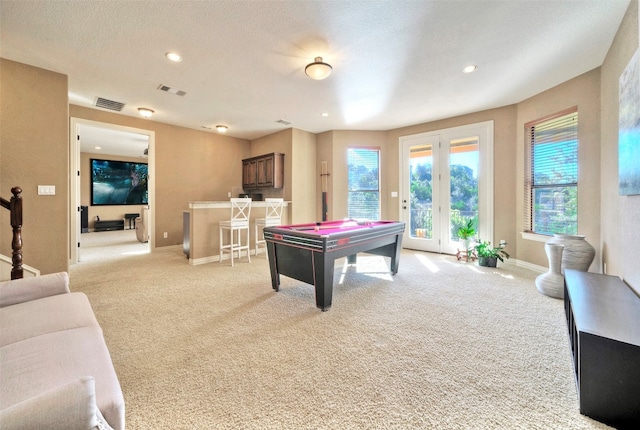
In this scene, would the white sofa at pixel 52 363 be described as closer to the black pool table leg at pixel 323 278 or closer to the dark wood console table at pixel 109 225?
the black pool table leg at pixel 323 278

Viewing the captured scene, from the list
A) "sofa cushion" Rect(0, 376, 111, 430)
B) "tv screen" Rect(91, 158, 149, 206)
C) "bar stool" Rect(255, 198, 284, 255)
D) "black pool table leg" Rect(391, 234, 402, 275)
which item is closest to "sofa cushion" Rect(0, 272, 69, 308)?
"sofa cushion" Rect(0, 376, 111, 430)

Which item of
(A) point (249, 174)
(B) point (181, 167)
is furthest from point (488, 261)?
(B) point (181, 167)

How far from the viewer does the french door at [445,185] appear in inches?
183

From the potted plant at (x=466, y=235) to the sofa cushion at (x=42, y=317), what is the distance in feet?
16.5

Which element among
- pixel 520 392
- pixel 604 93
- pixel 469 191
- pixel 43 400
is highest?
pixel 604 93

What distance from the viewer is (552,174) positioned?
3715 mm

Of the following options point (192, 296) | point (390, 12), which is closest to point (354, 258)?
point (192, 296)

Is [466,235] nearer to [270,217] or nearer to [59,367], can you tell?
[270,217]

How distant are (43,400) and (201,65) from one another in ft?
11.2

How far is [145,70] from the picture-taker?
3.22 m

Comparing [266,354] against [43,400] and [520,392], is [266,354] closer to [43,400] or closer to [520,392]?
[43,400]

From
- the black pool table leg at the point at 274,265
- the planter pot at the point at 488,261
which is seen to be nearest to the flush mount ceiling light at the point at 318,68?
the black pool table leg at the point at 274,265

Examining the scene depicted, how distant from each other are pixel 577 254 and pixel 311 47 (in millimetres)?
3638

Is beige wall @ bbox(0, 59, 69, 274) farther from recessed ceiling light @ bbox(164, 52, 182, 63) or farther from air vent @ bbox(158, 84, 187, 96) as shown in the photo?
recessed ceiling light @ bbox(164, 52, 182, 63)
